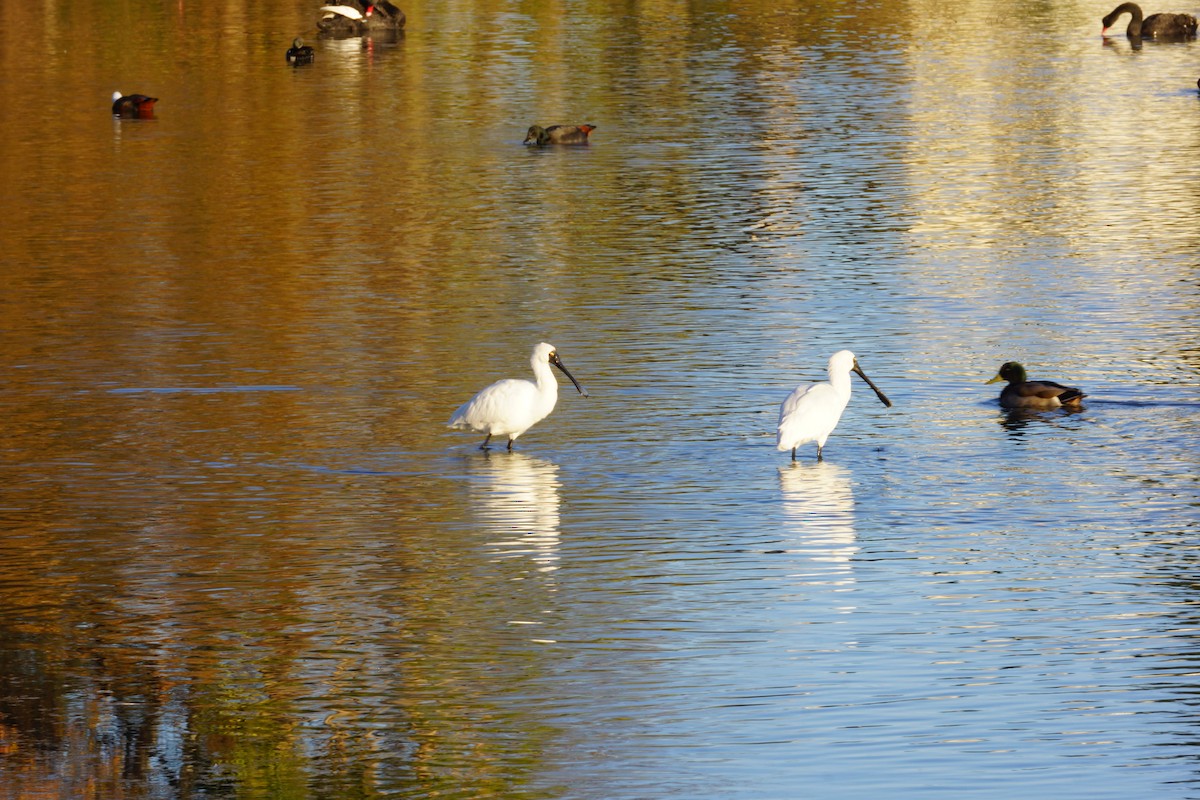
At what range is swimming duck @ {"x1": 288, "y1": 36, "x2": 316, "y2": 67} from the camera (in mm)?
47625

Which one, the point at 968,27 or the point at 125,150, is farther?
the point at 968,27

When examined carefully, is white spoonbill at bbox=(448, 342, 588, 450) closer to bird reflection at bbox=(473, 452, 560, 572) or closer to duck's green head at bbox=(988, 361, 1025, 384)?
bird reflection at bbox=(473, 452, 560, 572)

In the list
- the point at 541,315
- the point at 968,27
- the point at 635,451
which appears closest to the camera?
the point at 635,451

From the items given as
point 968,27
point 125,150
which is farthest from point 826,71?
point 125,150

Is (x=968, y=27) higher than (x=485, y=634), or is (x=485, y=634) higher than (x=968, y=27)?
(x=968, y=27)

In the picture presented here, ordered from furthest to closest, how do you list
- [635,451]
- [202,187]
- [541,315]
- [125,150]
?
1. [125,150]
2. [202,187]
3. [541,315]
4. [635,451]

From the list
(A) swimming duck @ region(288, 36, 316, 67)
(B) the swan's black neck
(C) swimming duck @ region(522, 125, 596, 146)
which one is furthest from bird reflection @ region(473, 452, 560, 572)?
(B) the swan's black neck

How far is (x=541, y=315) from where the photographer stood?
67.4 feet

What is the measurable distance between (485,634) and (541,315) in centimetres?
940

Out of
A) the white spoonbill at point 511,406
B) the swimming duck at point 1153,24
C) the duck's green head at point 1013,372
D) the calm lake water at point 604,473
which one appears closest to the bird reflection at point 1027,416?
the calm lake water at point 604,473

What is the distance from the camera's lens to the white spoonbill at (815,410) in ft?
48.8

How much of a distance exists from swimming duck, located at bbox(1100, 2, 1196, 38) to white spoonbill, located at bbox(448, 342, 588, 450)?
126ft

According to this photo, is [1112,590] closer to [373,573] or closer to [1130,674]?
[1130,674]

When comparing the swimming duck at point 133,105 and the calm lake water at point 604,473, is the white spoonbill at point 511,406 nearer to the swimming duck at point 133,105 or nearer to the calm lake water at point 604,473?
the calm lake water at point 604,473
